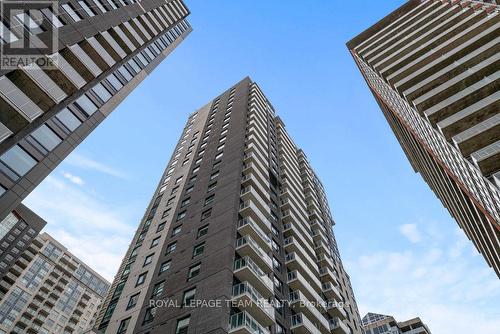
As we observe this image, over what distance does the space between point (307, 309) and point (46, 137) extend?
24639 mm

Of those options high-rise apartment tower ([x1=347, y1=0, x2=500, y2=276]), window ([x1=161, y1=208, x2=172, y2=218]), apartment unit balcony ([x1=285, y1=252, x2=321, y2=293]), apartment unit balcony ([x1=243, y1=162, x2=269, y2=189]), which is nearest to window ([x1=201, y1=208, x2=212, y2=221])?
window ([x1=161, y1=208, x2=172, y2=218])

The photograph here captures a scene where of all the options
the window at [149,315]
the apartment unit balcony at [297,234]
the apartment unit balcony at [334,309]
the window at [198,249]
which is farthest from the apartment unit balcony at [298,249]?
the window at [149,315]

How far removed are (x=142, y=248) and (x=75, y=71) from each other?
19.9 meters

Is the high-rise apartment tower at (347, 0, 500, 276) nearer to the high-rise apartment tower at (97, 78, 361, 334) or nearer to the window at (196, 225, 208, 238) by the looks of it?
the high-rise apartment tower at (97, 78, 361, 334)

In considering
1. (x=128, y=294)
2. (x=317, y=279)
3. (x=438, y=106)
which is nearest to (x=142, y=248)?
(x=128, y=294)

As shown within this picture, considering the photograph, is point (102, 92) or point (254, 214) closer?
point (102, 92)

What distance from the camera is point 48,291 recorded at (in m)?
82.8

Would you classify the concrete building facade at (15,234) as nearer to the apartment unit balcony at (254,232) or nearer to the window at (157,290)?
the window at (157,290)

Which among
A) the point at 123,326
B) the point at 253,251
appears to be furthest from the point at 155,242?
the point at 253,251

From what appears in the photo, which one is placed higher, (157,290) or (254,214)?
(254,214)

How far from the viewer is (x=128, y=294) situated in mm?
29734

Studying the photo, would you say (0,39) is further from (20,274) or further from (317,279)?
(20,274)

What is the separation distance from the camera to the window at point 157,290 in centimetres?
2783

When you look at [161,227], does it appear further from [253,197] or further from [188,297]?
[188,297]
